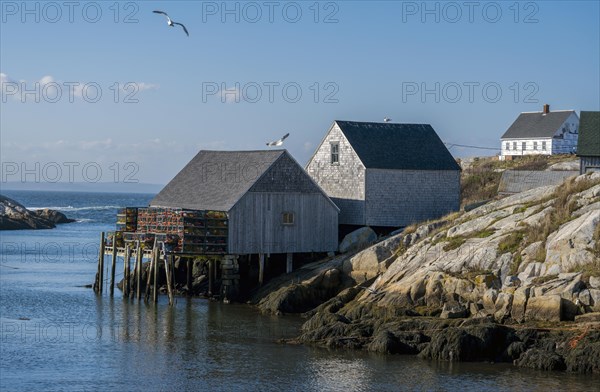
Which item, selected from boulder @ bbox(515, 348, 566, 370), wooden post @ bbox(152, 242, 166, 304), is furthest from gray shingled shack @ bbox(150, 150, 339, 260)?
boulder @ bbox(515, 348, 566, 370)

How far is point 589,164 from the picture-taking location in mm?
46781

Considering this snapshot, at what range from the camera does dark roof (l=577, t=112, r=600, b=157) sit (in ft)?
152

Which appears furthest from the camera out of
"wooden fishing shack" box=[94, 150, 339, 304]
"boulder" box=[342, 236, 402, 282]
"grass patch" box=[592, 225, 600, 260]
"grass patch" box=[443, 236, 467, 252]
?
"wooden fishing shack" box=[94, 150, 339, 304]

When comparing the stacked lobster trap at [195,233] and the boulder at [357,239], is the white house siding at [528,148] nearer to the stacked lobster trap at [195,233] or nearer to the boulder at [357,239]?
the boulder at [357,239]

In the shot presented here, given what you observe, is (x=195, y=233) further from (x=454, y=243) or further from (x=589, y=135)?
(x=589, y=135)

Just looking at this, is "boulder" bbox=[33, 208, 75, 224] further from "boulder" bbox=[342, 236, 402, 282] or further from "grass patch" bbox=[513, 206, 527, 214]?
"grass patch" bbox=[513, 206, 527, 214]

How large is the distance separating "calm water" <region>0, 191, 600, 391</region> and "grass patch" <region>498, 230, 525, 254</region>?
24.9 feet

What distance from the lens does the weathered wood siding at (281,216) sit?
144ft

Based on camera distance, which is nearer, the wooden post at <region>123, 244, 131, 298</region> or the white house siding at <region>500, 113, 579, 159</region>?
the wooden post at <region>123, 244, 131, 298</region>

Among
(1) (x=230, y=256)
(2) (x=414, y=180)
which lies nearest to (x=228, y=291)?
(1) (x=230, y=256)

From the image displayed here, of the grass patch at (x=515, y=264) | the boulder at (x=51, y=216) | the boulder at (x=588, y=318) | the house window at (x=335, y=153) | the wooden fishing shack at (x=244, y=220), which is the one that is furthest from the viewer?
the boulder at (x=51, y=216)

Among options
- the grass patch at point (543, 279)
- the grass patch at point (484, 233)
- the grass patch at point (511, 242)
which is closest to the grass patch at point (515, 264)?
the grass patch at point (511, 242)

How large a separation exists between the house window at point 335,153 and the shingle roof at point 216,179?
4.73 meters

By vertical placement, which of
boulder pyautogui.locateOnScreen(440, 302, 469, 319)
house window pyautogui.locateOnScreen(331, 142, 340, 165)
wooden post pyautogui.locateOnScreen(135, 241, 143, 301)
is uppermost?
house window pyautogui.locateOnScreen(331, 142, 340, 165)
